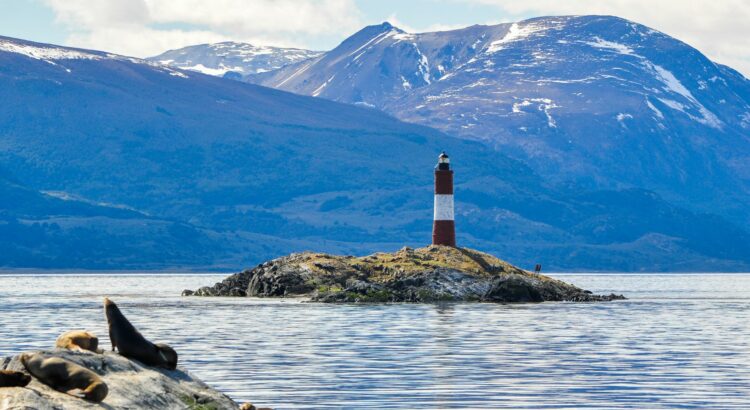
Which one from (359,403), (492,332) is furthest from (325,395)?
(492,332)

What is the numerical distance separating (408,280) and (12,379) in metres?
93.4

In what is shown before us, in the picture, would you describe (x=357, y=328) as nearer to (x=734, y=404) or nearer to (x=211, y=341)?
(x=211, y=341)

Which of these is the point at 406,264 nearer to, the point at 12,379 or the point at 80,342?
the point at 80,342

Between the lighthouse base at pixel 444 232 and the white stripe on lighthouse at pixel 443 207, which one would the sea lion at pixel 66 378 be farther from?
the lighthouse base at pixel 444 232

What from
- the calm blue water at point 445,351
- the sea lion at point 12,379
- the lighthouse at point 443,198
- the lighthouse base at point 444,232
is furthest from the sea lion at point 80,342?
the lighthouse base at point 444,232

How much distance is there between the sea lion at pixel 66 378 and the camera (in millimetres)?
25703

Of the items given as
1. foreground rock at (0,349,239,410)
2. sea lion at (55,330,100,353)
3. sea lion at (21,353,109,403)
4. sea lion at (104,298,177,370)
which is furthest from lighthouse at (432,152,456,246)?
sea lion at (21,353,109,403)

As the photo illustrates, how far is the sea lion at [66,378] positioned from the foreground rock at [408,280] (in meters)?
86.8

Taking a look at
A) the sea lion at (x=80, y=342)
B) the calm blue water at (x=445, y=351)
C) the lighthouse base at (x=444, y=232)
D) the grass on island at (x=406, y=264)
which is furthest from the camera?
the lighthouse base at (x=444, y=232)

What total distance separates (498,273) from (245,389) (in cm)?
8183

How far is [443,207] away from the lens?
118m

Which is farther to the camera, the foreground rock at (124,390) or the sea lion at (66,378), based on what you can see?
the sea lion at (66,378)

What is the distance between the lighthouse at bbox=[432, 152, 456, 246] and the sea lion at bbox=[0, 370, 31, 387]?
3487 inches

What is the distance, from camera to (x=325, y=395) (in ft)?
133
